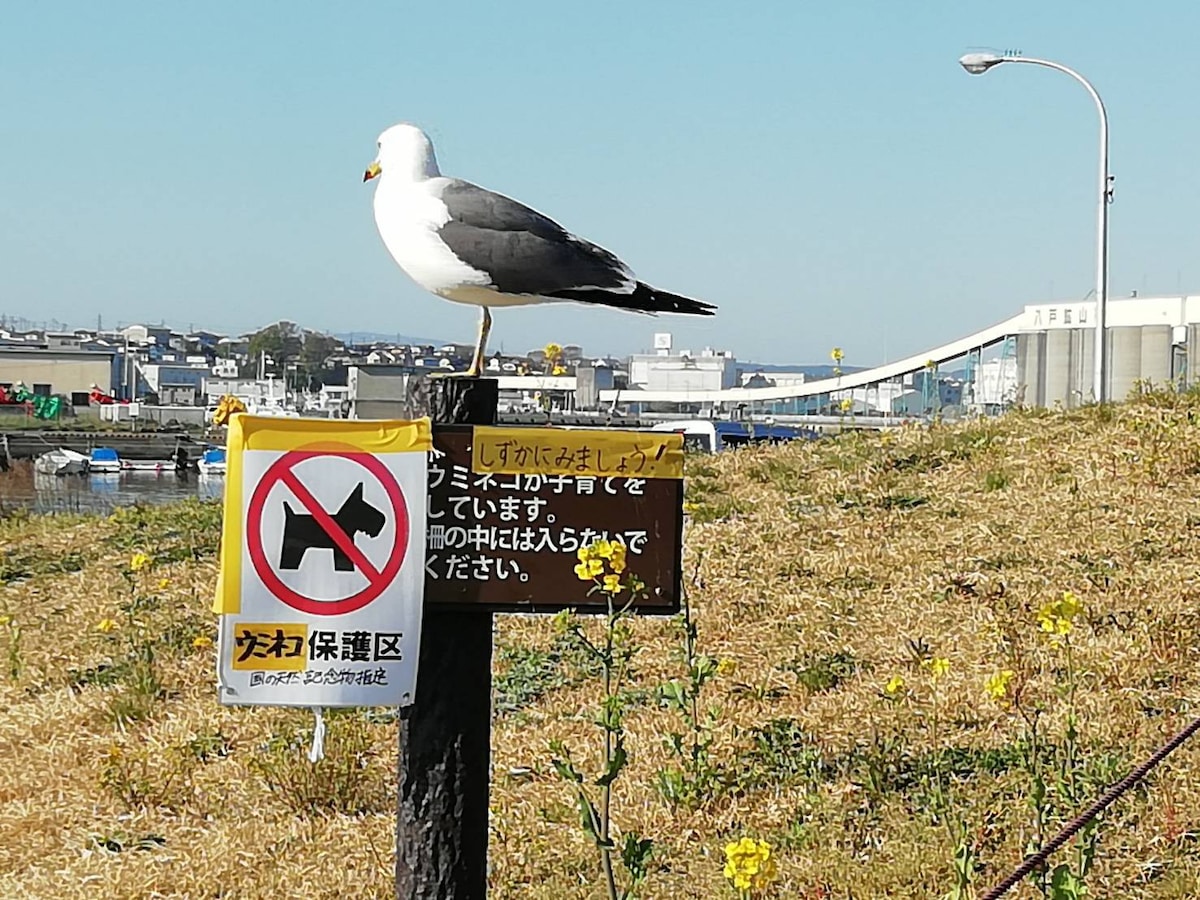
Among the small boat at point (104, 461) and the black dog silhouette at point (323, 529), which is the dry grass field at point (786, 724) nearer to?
the black dog silhouette at point (323, 529)

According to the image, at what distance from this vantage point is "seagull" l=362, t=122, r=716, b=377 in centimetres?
340

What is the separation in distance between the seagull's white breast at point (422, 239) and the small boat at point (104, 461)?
3890cm

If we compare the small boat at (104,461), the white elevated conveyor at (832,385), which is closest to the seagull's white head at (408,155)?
the white elevated conveyor at (832,385)

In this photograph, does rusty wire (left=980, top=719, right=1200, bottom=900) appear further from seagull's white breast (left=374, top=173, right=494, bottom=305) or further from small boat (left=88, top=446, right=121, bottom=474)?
small boat (left=88, top=446, right=121, bottom=474)

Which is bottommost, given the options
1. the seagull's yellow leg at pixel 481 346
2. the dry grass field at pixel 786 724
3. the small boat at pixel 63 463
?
the small boat at pixel 63 463

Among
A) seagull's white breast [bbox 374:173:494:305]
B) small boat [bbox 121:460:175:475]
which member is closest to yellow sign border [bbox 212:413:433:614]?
seagull's white breast [bbox 374:173:494:305]

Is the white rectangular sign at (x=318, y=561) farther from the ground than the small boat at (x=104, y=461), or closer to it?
farther from the ground

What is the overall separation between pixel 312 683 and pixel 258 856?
129 centimetres

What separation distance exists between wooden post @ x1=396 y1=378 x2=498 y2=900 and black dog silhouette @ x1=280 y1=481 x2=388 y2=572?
0.76 feet

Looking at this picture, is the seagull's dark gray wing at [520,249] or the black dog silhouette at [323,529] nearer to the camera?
the black dog silhouette at [323,529]

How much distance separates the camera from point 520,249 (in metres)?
3.47

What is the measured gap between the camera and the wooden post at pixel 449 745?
2861 mm

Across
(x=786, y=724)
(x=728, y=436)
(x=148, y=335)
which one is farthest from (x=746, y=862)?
(x=148, y=335)

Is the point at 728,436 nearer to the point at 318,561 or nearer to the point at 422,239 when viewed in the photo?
the point at 422,239
